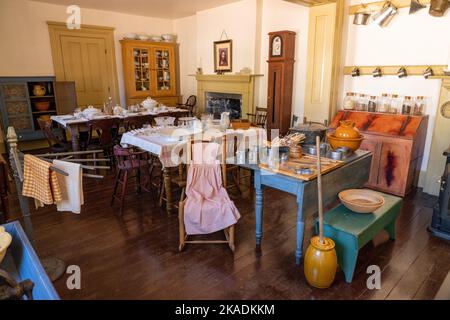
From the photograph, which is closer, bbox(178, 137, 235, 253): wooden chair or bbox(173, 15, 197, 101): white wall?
bbox(178, 137, 235, 253): wooden chair

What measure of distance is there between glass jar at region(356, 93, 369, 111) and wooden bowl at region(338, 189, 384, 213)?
1.91 meters

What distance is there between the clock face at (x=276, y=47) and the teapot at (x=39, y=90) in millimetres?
4167

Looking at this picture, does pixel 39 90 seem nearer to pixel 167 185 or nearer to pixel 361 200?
pixel 167 185

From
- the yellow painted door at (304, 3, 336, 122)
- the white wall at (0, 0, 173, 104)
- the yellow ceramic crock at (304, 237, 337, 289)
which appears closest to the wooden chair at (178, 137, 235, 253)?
the yellow ceramic crock at (304, 237, 337, 289)

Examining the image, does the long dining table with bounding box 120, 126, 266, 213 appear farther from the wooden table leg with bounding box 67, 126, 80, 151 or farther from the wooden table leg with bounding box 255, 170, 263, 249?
the wooden table leg with bounding box 67, 126, 80, 151

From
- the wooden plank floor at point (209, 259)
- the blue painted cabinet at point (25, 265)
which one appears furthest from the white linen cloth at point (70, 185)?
the wooden plank floor at point (209, 259)

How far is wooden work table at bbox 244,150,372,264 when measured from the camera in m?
2.17

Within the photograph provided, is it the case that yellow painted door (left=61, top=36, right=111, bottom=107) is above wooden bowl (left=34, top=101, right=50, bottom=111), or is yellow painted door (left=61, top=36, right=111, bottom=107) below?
above

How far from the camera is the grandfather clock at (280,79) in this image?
4773 mm

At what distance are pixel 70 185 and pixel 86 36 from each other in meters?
5.46

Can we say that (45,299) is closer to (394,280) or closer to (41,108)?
(394,280)

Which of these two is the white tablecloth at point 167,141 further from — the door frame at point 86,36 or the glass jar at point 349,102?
the door frame at point 86,36

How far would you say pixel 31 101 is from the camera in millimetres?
5617
